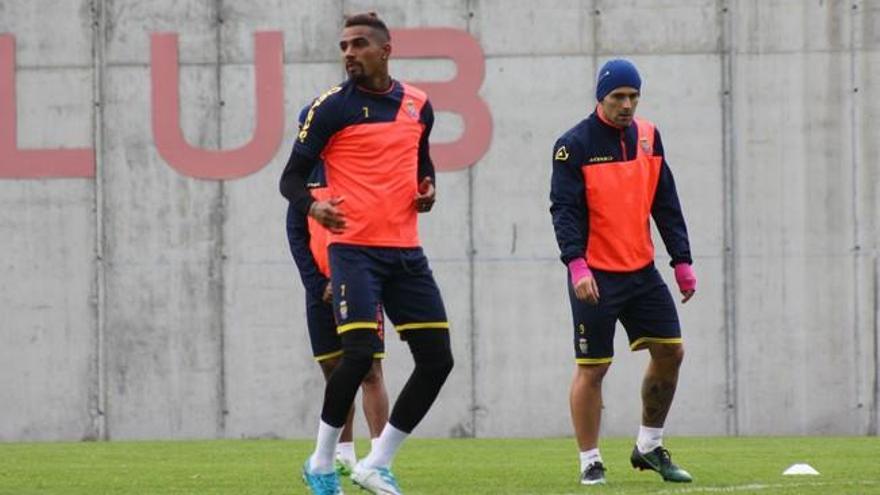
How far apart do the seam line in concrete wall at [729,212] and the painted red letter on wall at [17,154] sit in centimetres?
501

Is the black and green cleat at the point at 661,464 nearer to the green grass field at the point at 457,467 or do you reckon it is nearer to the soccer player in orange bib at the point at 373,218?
the green grass field at the point at 457,467

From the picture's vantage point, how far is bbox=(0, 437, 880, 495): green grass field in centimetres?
933

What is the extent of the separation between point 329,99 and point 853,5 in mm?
8649

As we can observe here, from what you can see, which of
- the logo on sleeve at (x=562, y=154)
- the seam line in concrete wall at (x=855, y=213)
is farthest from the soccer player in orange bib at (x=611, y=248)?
the seam line in concrete wall at (x=855, y=213)

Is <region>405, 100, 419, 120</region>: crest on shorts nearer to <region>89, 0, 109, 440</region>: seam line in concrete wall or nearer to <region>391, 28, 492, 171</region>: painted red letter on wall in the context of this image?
<region>391, 28, 492, 171</region>: painted red letter on wall

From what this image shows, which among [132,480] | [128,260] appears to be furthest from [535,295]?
[132,480]

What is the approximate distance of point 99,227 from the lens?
16438 mm

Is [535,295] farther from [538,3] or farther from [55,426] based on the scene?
[55,426]

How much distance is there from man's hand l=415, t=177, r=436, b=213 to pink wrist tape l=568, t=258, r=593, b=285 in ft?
4.09

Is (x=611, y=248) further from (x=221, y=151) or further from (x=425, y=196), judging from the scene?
(x=221, y=151)

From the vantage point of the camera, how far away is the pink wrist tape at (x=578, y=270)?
9.46 m

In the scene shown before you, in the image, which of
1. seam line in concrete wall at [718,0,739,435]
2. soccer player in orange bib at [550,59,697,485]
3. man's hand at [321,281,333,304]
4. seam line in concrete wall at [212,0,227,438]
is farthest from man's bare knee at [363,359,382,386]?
seam line in concrete wall at [718,0,739,435]

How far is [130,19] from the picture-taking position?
53.8ft

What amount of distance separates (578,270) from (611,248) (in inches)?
11.4
